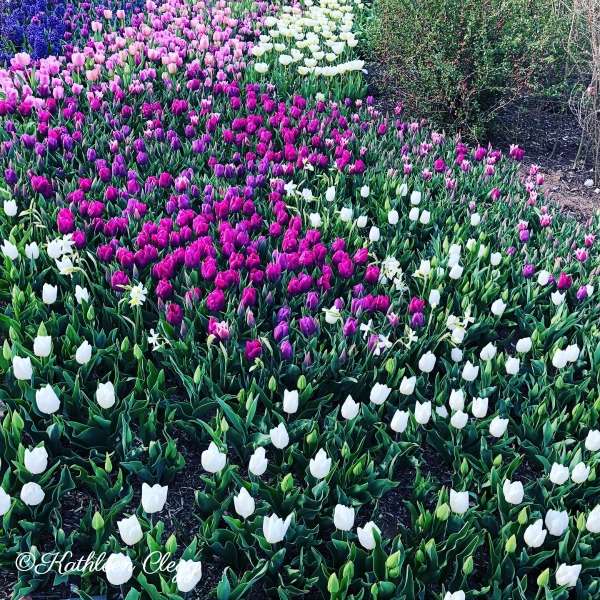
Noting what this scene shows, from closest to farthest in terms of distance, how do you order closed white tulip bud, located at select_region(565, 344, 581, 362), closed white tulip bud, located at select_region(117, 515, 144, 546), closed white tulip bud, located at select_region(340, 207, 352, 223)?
closed white tulip bud, located at select_region(117, 515, 144, 546)
closed white tulip bud, located at select_region(565, 344, 581, 362)
closed white tulip bud, located at select_region(340, 207, 352, 223)

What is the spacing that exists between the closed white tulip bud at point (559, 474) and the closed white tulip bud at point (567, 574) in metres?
0.34

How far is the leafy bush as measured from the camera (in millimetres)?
5730

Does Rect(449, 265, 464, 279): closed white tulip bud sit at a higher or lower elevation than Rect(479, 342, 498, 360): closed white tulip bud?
higher

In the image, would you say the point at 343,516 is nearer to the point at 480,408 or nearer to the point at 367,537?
the point at 367,537

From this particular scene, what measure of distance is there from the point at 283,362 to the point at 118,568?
3.61ft

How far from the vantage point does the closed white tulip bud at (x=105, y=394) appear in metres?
2.47

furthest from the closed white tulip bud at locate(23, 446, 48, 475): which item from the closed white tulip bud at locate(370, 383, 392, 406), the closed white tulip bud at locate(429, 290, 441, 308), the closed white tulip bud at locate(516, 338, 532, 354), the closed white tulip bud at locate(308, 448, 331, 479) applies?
the closed white tulip bud at locate(516, 338, 532, 354)

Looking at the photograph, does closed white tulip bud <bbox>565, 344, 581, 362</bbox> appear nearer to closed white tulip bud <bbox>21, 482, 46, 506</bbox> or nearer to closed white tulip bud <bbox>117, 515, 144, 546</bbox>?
closed white tulip bud <bbox>117, 515, 144, 546</bbox>

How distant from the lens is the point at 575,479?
8.02ft

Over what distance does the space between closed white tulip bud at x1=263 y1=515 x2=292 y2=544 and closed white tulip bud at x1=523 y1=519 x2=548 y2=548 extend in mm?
742

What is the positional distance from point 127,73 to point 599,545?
4.48 metres

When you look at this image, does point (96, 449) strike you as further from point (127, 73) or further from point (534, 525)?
point (127, 73)

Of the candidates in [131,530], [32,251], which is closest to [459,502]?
[131,530]

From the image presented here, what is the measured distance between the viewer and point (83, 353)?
2660 millimetres
